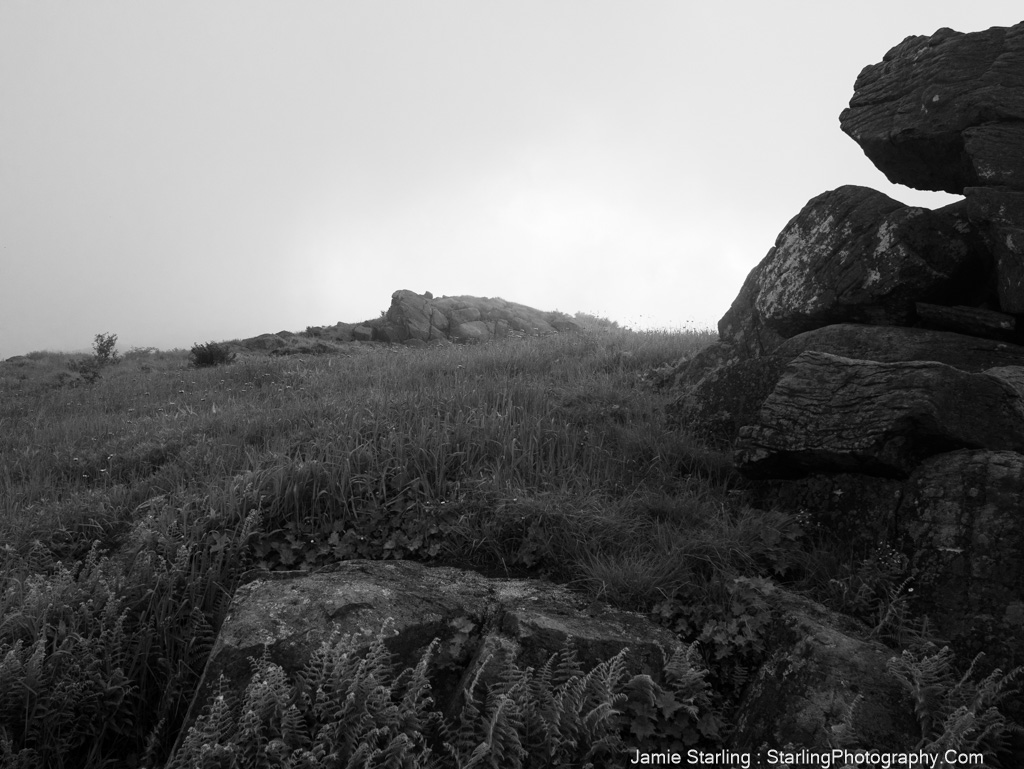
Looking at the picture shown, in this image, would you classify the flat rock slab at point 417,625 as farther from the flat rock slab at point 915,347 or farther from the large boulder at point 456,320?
the large boulder at point 456,320

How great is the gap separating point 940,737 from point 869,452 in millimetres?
2403

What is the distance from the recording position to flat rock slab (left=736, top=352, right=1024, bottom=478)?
4.92 m

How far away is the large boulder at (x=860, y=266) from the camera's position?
7.16 metres

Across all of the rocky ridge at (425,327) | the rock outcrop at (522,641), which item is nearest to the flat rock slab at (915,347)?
the rock outcrop at (522,641)

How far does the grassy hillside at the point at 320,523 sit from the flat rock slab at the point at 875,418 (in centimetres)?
66

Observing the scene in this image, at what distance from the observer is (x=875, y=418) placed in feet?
16.7

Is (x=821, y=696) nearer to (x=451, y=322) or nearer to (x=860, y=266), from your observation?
(x=860, y=266)

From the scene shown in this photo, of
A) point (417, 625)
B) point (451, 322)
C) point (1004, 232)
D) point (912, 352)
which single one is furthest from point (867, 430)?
point (451, 322)

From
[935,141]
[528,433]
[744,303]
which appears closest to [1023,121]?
[935,141]

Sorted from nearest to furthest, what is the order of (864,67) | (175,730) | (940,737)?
1. (940,737)
2. (175,730)
3. (864,67)

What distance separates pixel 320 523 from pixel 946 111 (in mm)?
8317

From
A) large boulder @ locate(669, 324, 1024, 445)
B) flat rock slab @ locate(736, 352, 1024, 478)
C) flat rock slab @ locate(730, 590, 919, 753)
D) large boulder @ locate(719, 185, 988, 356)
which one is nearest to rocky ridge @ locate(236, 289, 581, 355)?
large boulder @ locate(719, 185, 988, 356)

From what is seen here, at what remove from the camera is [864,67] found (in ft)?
29.6

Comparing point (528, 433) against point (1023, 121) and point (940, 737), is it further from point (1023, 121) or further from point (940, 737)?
point (1023, 121)
